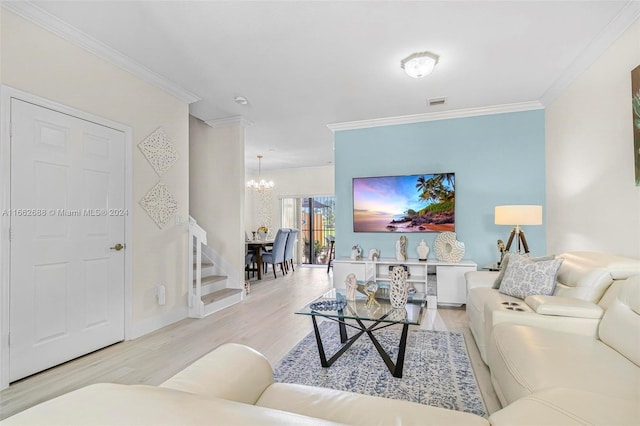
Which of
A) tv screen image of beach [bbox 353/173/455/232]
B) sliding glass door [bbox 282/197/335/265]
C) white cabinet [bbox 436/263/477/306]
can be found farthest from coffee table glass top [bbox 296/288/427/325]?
sliding glass door [bbox 282/197/335/265]

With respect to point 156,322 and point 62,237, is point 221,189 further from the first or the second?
point 62,237

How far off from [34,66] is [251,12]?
1650 mm

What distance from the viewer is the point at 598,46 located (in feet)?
8.72

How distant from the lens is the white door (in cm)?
223

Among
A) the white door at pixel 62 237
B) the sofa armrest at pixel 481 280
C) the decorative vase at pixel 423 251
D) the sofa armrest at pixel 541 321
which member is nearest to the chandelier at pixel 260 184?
the decorative vase at pixel 423 251

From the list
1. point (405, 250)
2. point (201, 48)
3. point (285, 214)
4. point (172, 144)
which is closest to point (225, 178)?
point (172, 144)

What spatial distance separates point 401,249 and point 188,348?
291 cm

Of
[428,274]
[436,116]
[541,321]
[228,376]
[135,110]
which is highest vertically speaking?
[436,116]

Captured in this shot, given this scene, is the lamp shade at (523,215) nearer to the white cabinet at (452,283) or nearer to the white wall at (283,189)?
the white cabinet at (452,283)

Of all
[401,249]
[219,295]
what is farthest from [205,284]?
[401,249]

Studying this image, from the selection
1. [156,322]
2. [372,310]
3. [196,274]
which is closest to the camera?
[372,310]

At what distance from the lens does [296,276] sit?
21.8 ft

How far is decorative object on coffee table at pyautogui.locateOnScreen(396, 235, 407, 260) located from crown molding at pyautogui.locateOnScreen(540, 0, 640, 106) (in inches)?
96.0

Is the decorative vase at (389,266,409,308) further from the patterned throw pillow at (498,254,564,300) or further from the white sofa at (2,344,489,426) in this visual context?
the white sofa at (2,344,489,426)
